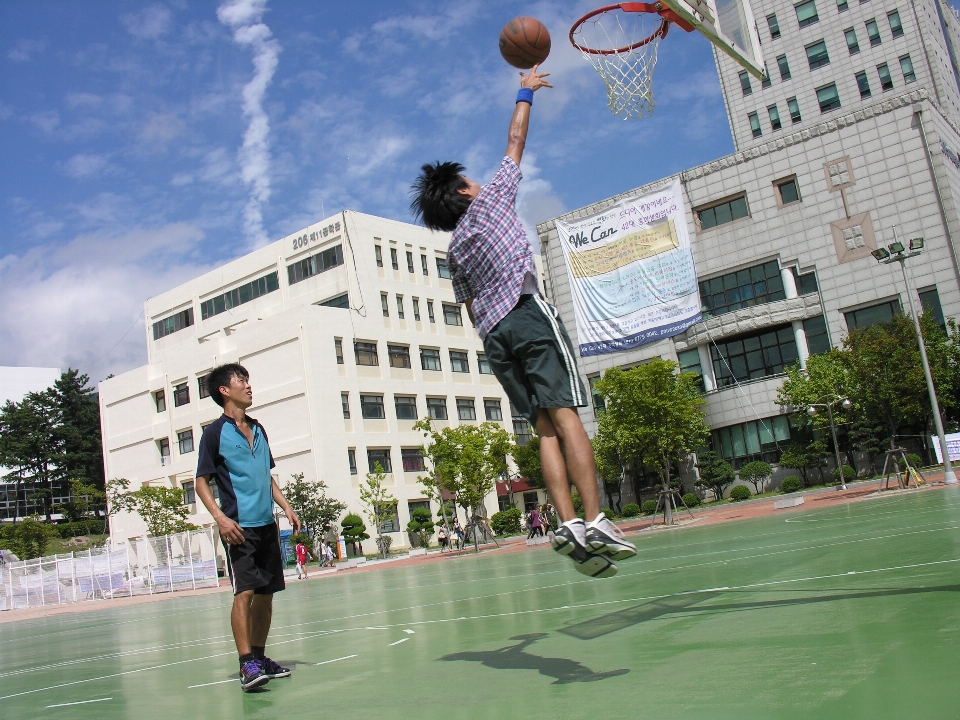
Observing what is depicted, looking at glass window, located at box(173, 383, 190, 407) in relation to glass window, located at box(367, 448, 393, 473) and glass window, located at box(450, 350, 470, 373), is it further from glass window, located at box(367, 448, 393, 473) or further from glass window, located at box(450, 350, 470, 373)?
glass window, located at box(450, 350, 470, 373)

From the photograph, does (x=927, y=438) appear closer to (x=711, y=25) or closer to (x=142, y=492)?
(x=711, y=25)

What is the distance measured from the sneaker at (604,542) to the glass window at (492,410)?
5601cm

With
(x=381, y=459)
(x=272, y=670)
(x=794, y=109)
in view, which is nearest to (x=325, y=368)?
(x=381, y=459)

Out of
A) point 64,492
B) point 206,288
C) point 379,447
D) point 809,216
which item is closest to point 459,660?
point 809,216

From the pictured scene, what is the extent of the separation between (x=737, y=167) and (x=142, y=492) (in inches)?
1481

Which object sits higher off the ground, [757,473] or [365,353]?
[365,353]

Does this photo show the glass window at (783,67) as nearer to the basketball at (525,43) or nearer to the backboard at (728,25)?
the backboard at (728,25)

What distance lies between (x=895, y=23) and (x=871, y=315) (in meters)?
26.8

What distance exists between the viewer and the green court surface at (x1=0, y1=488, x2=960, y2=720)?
2404 mm

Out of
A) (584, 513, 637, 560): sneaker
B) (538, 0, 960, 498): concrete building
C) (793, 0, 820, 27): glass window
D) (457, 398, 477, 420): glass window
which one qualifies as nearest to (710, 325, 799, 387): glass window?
(538, 0, 960, 498): concrete building

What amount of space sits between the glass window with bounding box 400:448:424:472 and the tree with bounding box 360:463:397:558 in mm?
3228

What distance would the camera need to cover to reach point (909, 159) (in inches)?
1430

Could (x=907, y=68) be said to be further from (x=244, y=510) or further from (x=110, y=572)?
(x=244, y=510)

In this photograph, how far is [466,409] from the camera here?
191 feet
